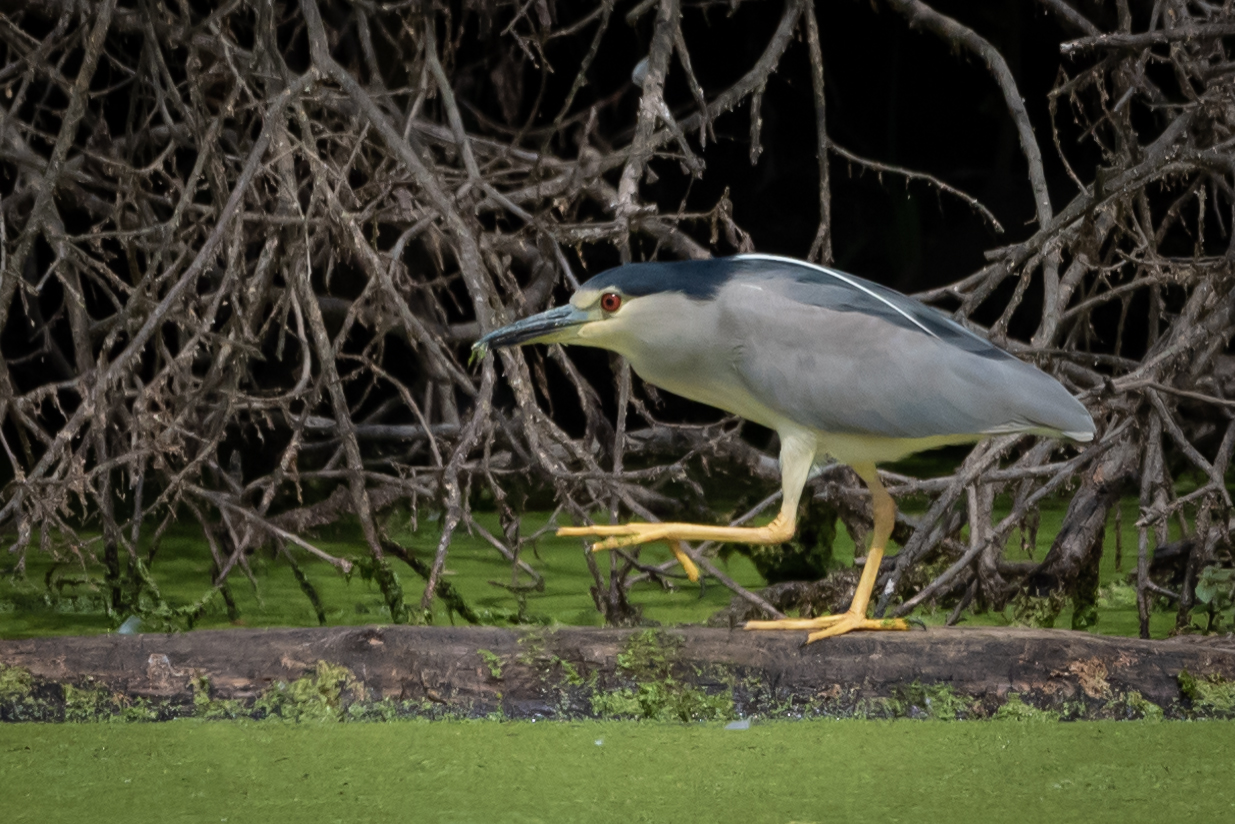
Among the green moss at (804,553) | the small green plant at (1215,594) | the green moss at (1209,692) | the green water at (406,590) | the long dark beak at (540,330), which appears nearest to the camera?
the green moss at (1209,692)

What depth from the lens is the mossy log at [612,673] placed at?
93.6 inches

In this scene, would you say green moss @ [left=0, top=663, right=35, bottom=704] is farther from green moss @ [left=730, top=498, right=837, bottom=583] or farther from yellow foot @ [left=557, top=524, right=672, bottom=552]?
green moss @ [left=730, top=498, right=837, bottom=583]

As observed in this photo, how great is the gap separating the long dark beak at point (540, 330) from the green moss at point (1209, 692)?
1177mm

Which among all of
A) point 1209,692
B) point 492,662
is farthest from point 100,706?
point 1209,692

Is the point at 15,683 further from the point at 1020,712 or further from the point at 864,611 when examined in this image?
the point at 1020,712

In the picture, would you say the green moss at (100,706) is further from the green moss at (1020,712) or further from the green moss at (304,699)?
the green moss at (1020,712)

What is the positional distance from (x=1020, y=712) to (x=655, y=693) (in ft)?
1.99

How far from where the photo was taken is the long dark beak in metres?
2.47

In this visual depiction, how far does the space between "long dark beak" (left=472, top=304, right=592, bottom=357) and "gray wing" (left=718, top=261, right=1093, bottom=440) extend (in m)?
0.27

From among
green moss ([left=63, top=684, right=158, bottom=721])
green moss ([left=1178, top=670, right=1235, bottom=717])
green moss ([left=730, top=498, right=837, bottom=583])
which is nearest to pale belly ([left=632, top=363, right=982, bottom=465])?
green moss ([left=1178, top=670, right=1235, bottom=717])

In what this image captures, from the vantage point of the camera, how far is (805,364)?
98.4 inches

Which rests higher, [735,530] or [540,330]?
[540,330]

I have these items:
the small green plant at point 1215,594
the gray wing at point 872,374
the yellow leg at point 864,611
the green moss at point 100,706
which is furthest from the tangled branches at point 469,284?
the green moss at point 100,706

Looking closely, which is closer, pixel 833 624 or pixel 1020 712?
pixel 1020 712
